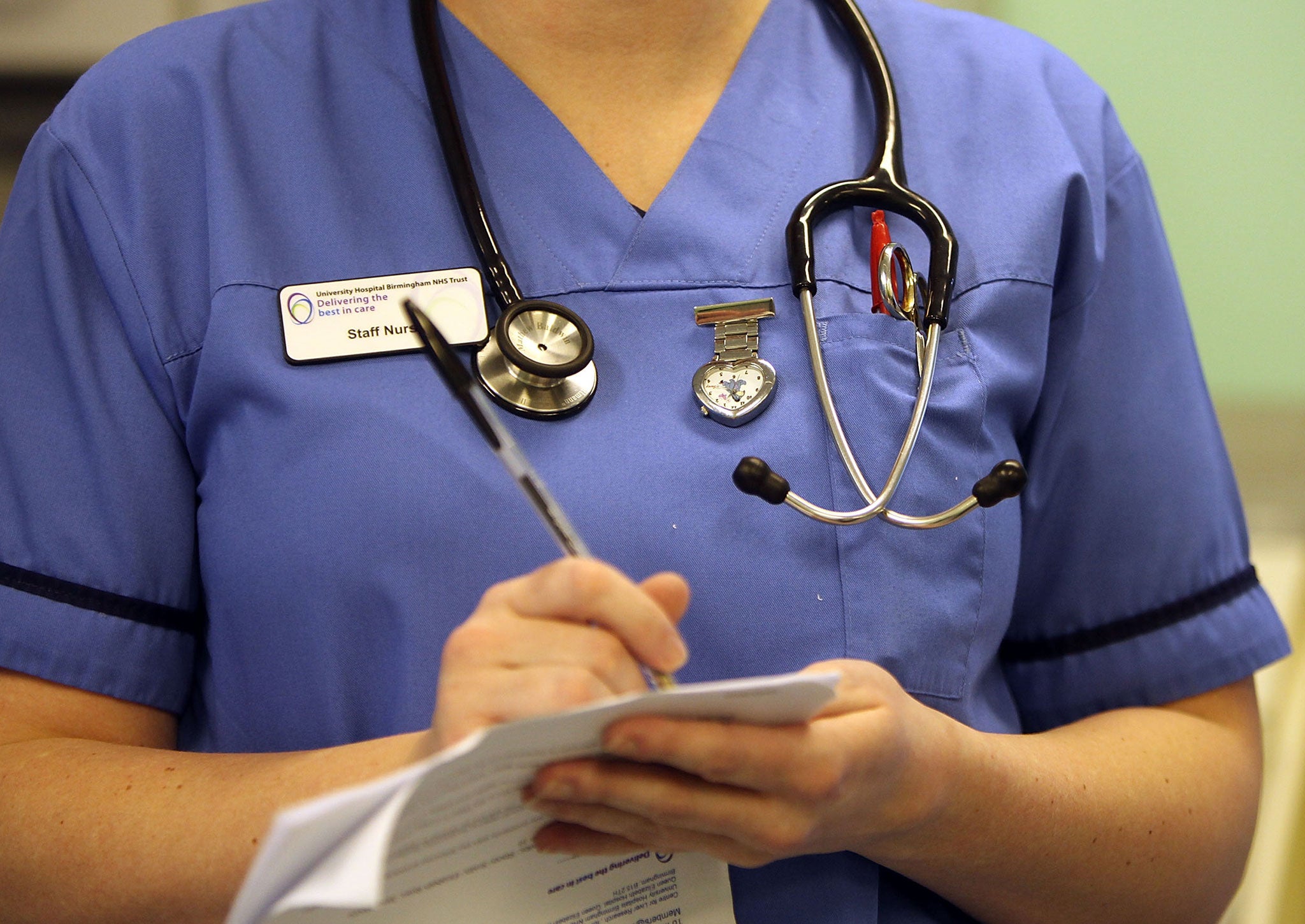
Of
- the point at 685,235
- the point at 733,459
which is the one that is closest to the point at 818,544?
the point at 733,459

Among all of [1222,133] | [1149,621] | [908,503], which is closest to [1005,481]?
[908,503]

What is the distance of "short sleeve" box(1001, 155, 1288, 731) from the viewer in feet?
2.78

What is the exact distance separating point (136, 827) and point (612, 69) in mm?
591

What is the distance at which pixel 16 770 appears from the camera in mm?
648

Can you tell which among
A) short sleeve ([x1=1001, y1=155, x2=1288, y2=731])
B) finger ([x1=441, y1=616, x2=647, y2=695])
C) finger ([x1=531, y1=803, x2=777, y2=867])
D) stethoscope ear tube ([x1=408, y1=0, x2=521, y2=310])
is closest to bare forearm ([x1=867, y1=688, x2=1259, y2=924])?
short sleeve ([x1=1001, y1=155, x2=1288, y2=731])

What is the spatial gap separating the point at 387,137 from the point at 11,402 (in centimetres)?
30

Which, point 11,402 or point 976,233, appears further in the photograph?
point 976,233

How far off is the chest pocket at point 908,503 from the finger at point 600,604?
219mm

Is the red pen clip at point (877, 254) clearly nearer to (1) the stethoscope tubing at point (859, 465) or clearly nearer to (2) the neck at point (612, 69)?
(1) the stethoscope tubing at point (859, 465)

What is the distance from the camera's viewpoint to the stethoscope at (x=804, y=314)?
672 millimetres

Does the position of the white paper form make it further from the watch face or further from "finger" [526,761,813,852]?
the watch face

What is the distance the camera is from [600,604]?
503 millimetres

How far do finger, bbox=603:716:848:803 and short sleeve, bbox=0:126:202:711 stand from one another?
14.2 inches

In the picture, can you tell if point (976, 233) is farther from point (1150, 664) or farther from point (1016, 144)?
point (1150, 664)
